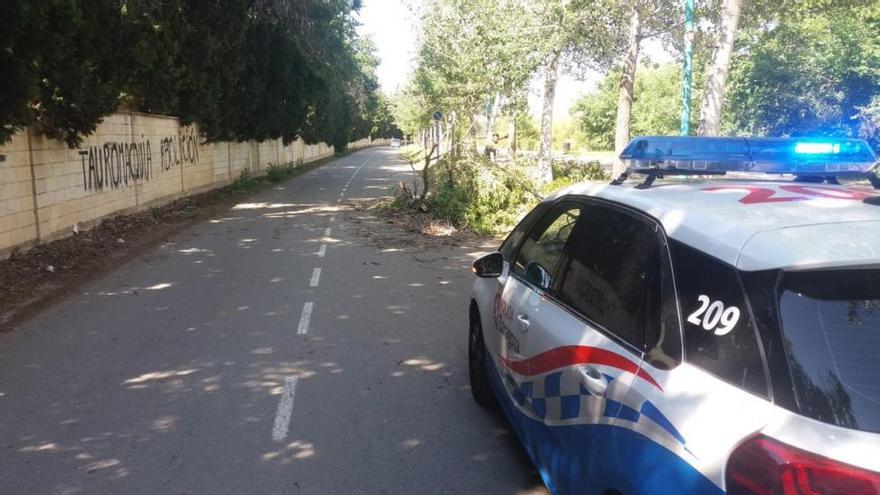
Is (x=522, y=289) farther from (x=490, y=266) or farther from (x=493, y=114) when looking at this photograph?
(x=493, y=114)

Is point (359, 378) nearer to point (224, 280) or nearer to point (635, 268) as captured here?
point (635, 268)

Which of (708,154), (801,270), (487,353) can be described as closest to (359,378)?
(487,353)

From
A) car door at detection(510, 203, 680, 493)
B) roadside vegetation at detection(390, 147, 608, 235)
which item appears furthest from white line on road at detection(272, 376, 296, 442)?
roadside vegetation at detection(390, 147, 608, 235)

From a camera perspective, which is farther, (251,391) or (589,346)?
(251,391)

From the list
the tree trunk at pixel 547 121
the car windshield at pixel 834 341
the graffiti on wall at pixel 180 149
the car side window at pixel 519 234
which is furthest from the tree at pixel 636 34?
the car windshield at pixel 834 341

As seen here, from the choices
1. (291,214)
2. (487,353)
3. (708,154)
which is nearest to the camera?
(708,154)

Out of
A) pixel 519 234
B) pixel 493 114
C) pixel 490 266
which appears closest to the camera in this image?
pixel 490 266

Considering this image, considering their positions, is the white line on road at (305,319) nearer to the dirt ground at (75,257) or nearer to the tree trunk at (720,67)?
the dirt ground at (75,257)

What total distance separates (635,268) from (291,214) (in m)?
15.8

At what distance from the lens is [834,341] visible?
78.2 inches

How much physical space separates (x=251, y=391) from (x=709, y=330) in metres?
3.94

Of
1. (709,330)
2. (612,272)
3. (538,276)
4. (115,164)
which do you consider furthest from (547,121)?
(709,330)

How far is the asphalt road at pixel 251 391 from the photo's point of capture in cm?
401

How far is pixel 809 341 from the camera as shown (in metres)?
1.99
